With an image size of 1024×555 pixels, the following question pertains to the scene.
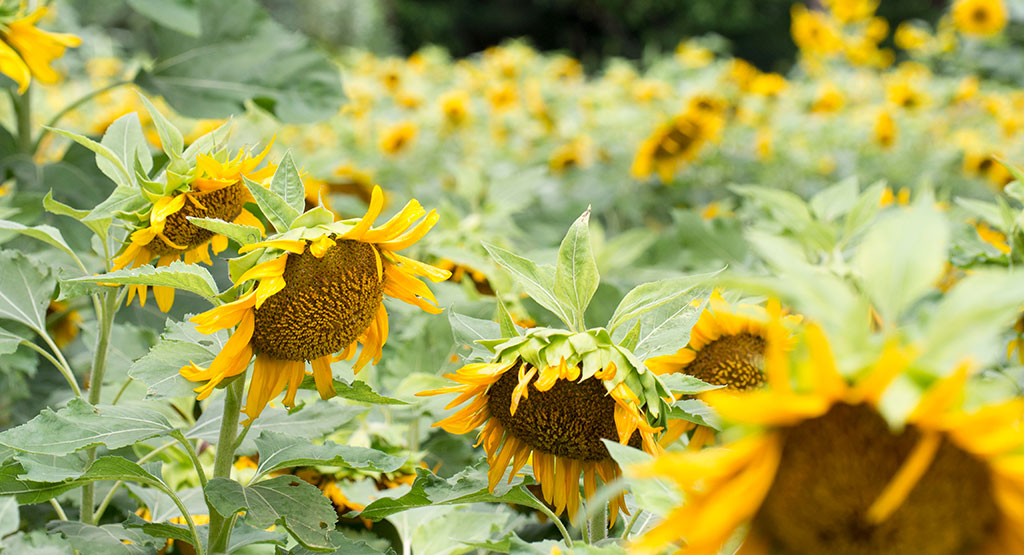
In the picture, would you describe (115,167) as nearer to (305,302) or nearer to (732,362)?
(305,302)

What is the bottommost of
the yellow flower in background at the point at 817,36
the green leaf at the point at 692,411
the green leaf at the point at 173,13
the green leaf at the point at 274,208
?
the yellow flower in background at the point at 817,36

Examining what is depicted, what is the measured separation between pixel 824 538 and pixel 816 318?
0.30 feet

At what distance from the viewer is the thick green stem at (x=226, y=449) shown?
1.87ft

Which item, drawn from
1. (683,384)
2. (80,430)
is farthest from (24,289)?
(683,384)

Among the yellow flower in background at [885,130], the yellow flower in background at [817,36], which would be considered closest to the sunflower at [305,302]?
the yellow flower in background at [885,130]

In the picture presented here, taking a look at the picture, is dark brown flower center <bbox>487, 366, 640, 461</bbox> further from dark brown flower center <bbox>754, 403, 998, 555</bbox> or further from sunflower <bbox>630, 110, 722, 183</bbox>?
sunflower <bbox>630, 110, 722, 183</bbox>

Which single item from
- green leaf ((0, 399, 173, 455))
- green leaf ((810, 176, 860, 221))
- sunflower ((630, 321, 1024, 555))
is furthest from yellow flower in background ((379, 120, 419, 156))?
sunflower ((630, 321, 1024, 555))

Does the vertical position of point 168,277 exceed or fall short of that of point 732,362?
it exceeds it

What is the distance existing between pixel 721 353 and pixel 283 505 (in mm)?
368

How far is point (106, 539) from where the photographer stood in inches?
23.1

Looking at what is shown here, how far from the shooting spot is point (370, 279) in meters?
0.55

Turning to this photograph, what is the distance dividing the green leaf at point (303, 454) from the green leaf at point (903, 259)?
351mm

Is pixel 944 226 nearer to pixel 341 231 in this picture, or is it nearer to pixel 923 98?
pixel 341 231

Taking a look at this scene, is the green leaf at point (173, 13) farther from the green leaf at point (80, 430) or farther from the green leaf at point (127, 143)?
the green leaf at point (80, 430)
